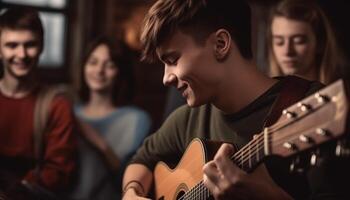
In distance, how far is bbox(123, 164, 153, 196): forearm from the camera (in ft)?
6.18

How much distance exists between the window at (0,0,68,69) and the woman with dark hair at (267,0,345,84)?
89.3 inches

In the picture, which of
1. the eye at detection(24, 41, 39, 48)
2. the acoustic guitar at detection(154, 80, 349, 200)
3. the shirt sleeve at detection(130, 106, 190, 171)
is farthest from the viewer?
the eye at detection(24, 41, 39, 48)

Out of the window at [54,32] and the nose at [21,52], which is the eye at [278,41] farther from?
the window at [54,32]

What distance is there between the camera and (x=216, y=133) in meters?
1.61

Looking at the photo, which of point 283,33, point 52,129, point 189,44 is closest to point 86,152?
point 52,129

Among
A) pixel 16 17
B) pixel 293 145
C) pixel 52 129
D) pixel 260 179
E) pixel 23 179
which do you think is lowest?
pixel 23 179

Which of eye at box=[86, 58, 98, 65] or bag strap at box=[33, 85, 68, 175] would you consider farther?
eye at box=[86, 58, 98, 65]

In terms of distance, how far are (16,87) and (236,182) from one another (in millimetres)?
1302

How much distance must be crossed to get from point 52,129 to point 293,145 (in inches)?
51.6

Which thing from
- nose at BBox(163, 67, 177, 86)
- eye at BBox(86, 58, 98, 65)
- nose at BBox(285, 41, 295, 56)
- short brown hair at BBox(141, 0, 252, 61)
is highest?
short brown hair at BBox(141, 0, 252, 61)

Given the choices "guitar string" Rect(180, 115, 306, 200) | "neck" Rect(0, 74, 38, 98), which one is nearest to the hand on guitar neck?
"guitar string" Rect(180, 115, 306, 200)

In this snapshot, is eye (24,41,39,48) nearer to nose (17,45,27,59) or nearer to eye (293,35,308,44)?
nose (17,45,27,59)

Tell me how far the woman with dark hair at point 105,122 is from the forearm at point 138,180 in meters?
0.57

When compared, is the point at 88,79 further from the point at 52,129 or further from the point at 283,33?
the point at 283,33
